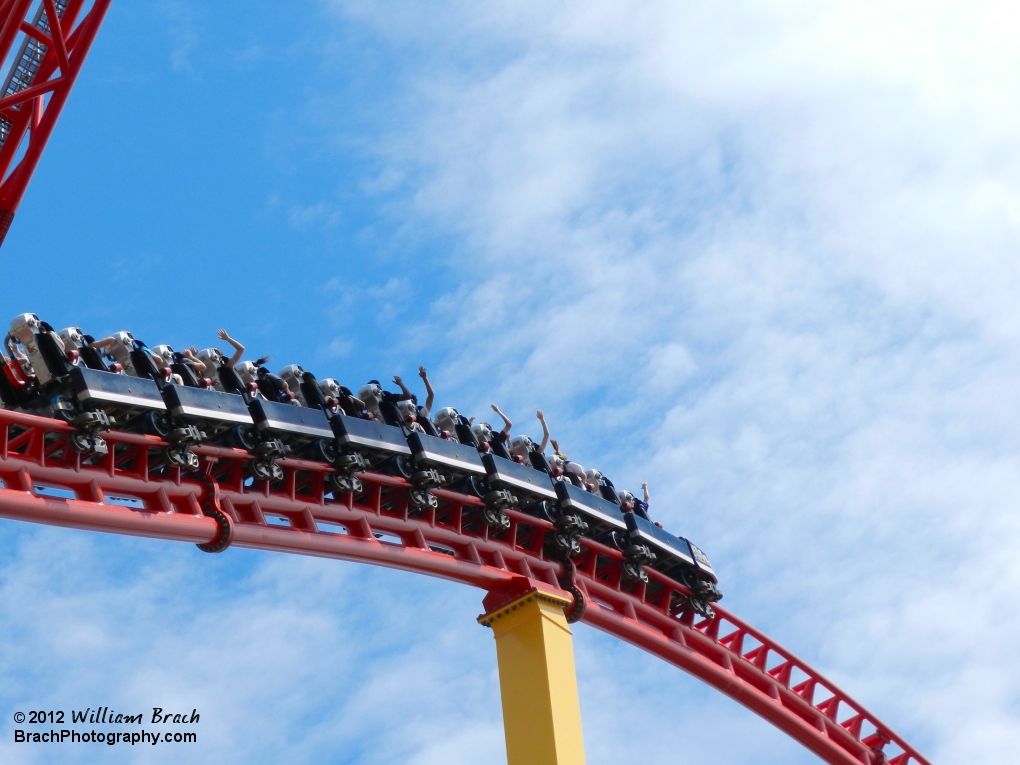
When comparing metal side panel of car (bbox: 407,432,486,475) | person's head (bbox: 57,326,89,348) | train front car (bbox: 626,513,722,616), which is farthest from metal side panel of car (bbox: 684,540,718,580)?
person's head (bbox: 57,326,89,348)

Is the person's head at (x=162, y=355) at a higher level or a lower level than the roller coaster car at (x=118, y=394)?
higher

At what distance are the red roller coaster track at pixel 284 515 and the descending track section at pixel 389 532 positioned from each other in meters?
0.01

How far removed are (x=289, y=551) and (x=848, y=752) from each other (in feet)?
26.7

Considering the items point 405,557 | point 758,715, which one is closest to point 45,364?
point 405,557

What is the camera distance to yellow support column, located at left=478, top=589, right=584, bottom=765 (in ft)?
33.9

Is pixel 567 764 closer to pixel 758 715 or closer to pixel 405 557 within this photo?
pixel 405 557

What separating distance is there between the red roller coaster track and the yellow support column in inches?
11.0

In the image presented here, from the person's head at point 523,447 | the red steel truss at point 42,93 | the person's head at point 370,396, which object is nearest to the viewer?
the red steel truss at point 42,93

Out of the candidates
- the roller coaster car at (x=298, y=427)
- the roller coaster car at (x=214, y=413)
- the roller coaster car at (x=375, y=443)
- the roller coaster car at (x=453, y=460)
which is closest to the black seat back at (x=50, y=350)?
the roller coaster car at (x=214, y=413)

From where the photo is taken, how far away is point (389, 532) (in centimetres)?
1132

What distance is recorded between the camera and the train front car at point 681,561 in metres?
13.5

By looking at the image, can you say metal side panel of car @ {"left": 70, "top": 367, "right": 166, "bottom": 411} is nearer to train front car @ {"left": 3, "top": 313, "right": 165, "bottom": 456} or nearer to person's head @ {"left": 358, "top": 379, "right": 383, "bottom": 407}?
train front car @ {"left": 3, "top": 313, "right": 165, "bottom": 456}

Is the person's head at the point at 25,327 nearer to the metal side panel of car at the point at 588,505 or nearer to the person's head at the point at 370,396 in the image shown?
the person's head at the point at 370,396

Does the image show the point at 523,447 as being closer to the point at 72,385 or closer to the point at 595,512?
the point at 595,512
